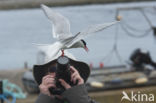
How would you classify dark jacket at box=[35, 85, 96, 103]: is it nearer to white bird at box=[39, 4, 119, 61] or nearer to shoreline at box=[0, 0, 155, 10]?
white bird at box=[39, 4, 119, 61]

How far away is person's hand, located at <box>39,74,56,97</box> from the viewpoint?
3.56 ft

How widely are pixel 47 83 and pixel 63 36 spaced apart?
161 millimetres

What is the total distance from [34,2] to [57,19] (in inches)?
889

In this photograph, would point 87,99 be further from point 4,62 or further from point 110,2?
point 110,2

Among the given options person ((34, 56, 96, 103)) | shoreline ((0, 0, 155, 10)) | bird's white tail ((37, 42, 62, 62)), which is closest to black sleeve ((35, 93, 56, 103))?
person ((34, 56, 96, 103))

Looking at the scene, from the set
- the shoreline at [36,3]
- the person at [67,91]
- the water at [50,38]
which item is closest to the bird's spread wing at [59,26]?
the person at [67,91]

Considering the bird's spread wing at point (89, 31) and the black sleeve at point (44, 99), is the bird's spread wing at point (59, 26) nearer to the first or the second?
the bird's spread wing at point (89, 31)

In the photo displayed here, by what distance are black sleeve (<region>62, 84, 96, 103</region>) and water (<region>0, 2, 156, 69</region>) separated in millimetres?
2638

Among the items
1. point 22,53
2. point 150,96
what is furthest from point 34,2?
point 150,96

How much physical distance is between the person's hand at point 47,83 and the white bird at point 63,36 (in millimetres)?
67

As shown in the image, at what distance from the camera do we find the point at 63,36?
1.13 m

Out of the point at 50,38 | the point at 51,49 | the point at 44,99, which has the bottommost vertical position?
the point at 50,38

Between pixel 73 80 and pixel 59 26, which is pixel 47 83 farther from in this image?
pixel 59 26

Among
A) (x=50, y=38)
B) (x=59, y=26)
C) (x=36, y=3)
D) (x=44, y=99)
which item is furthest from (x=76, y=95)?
(x=36, y=3)
